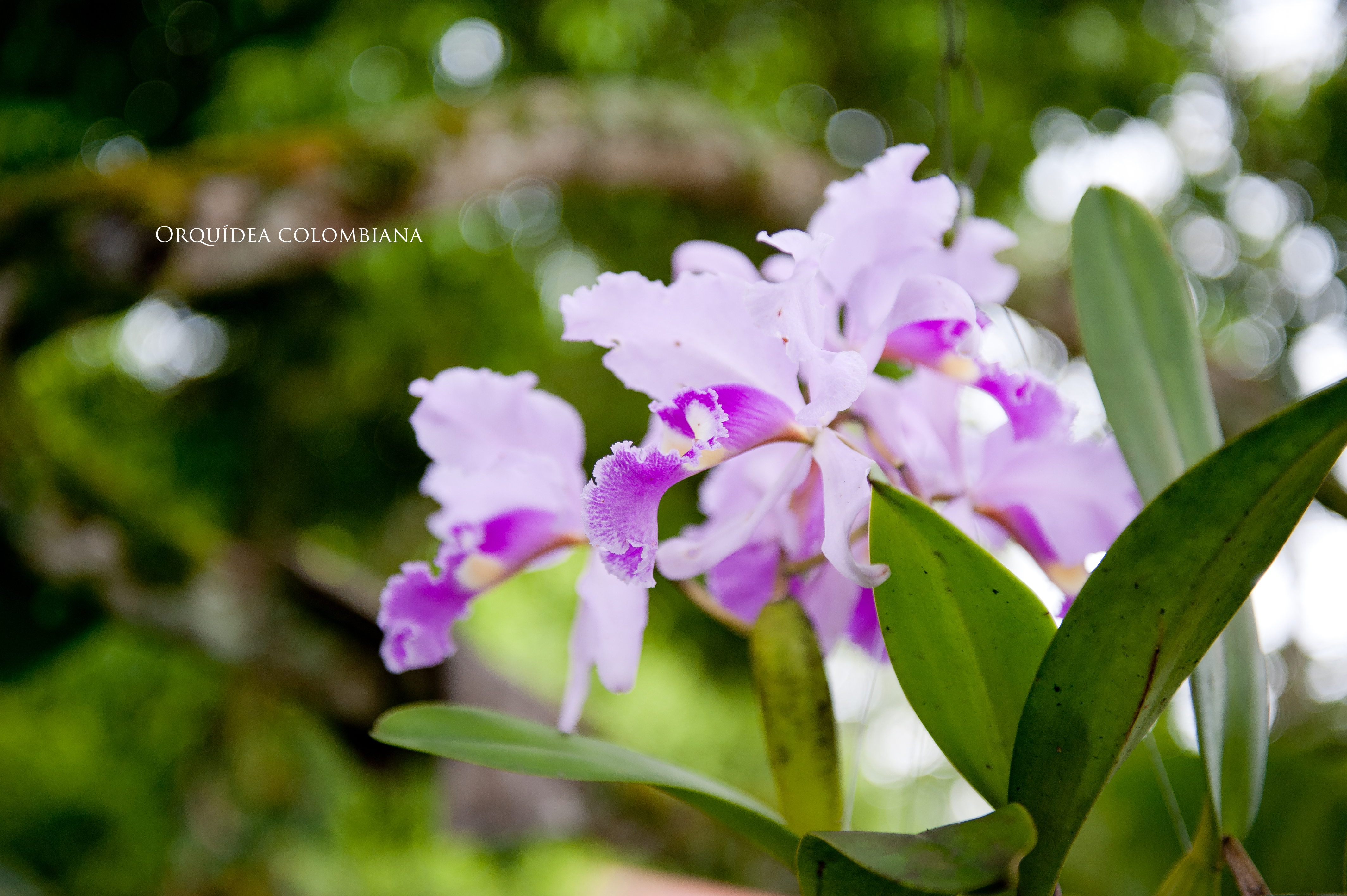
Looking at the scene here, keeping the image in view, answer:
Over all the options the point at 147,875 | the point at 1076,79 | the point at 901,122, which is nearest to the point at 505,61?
the point at 901,122

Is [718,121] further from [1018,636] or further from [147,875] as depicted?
[147,875]

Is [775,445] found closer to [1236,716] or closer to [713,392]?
[713,392]

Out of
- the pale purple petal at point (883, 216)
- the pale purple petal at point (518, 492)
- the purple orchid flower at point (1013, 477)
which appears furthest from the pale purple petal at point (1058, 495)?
the pale purple petal at point (518, 492)

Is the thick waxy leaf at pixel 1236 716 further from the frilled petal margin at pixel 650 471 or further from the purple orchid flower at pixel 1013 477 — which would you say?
the frilled petal margin at pixel 650 471

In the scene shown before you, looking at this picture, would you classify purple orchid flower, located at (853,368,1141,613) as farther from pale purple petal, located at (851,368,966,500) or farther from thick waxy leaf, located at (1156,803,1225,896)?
thick waxy leaf, located at (1156,803,1225,896)

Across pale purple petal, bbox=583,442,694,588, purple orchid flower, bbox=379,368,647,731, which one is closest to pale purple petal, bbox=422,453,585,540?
purple orchid flower, bbox=379,368,647,731
